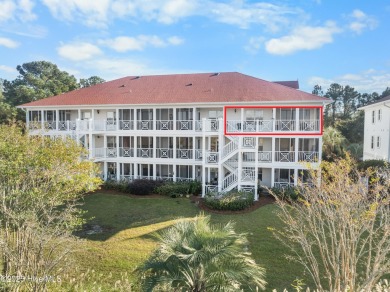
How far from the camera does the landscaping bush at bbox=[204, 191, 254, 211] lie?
1784cm

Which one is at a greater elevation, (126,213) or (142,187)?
(142,187)

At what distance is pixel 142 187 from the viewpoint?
21.8 metres

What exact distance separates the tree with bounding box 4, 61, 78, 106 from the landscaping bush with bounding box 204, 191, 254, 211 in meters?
30.1

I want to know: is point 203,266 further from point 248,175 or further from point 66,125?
point 66,125

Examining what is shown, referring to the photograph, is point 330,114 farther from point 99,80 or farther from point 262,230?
point 262,230

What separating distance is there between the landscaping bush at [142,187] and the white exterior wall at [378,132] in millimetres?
18544

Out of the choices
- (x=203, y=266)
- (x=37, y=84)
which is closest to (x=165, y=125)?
(x=203, y=266)

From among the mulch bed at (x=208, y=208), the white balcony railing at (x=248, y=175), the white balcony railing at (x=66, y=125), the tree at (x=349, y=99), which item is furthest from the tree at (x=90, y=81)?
the tree at (x=349, y=99)

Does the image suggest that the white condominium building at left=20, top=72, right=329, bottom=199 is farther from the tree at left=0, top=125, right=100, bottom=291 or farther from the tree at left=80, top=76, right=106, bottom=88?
the tree at left=80, top=76, right=106, bottom=88

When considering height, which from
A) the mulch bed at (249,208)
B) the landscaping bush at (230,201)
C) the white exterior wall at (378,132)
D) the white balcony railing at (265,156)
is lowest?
the mulch bed at (249,208)

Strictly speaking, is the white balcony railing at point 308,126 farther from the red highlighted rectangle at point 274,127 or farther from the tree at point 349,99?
the tree at point 349,99

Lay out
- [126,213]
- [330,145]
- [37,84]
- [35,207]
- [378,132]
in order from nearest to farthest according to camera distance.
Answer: [35,207] < [126,213] < [378,132] < [330,145] < [37,84]

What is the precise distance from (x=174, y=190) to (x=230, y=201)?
5130mm

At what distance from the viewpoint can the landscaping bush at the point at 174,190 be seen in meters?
21.4
